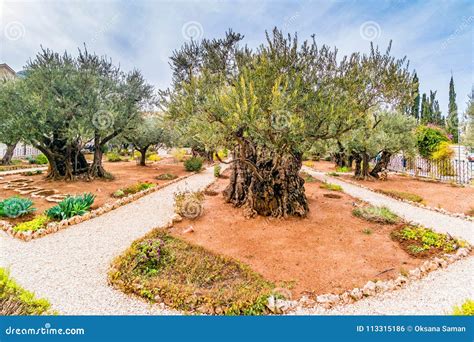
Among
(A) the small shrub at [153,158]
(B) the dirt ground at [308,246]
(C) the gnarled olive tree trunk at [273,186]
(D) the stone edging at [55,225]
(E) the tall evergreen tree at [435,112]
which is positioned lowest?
(B) the dirt ground at [308,246]

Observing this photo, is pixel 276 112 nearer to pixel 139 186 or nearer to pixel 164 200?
pixel 164 200

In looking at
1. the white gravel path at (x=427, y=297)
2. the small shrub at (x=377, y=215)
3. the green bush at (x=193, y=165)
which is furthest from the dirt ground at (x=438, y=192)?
the green bush at (x=193, y=165)

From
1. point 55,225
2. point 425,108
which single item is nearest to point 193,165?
point 55,225

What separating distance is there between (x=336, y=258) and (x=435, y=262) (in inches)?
87.0

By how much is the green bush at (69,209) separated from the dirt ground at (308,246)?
3960 mm

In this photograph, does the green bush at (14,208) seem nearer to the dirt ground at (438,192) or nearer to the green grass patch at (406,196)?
the green grass patch at (406,196)

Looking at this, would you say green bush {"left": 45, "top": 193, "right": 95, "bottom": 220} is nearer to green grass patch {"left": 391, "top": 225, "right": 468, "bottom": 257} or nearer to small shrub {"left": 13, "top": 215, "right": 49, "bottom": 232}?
small shrub {"left": 13, "top": 215, "right": 49, "bottom": 232}

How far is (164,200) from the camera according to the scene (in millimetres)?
11617

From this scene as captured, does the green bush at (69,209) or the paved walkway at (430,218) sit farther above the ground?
the green bush at (69,209)

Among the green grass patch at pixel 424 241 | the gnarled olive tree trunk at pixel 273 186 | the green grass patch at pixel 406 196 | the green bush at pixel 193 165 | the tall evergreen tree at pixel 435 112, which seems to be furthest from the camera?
the tall evergreen tree at pixel 435 112

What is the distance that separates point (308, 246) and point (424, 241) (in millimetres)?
3344

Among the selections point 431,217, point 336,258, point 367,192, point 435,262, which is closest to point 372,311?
point 336,258

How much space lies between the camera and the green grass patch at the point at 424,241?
636 centimetres

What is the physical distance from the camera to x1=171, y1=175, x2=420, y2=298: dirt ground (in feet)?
17.3
